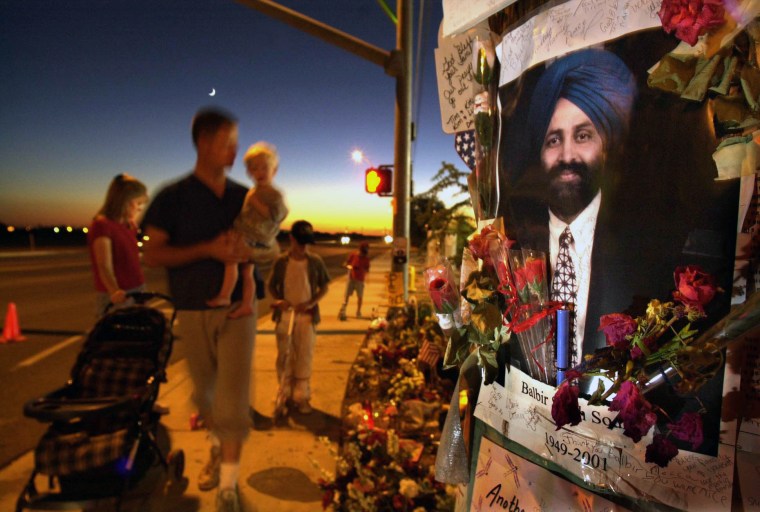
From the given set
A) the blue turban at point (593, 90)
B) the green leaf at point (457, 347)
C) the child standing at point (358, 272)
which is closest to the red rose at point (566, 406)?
the green leaf at point (457, 347)

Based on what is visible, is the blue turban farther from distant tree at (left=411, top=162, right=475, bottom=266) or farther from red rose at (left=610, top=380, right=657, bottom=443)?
distant tree at (left=411, top=162, right=475, bottom=266)

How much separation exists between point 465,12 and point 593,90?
0.61 meters

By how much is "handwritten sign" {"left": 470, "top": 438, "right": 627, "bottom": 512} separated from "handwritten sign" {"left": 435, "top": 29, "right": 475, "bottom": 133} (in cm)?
126

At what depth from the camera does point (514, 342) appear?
1.46m

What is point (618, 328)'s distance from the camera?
1.09 meters

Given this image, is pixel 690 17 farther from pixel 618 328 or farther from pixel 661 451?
pixel 661 451

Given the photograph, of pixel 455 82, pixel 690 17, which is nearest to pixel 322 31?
pixel 455 82

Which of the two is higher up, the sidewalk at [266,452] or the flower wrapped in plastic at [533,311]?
the flower wrapped in plastic at [533,311]

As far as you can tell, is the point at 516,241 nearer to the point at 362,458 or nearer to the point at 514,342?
the point at 514,342

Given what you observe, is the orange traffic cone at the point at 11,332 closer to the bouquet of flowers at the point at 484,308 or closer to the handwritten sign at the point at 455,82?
the handwritten sign at the point at 455,82

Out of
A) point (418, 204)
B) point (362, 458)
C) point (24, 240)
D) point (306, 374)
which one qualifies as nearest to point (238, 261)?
point (362, 458)

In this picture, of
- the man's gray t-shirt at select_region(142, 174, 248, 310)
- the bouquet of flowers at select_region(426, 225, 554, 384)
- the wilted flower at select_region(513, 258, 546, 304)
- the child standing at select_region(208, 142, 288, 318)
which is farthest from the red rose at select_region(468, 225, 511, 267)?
the man's gray t-shirt at select_region(142, 174, 248, 310)

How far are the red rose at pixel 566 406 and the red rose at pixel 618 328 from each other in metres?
0.15

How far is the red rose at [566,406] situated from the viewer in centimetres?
113
